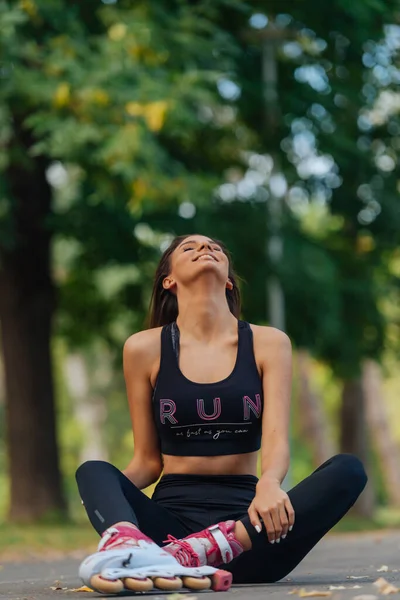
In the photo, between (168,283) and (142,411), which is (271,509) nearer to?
(142,411)

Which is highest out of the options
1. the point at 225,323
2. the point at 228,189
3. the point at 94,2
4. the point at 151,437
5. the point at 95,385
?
the point at 94,2

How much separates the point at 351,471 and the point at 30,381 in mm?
12588

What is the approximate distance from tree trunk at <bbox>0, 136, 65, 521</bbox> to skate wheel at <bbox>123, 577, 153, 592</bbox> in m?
12.7

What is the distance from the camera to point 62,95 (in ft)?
41.4

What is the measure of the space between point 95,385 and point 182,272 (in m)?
42.7

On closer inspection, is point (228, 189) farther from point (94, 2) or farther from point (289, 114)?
point (94, 2)

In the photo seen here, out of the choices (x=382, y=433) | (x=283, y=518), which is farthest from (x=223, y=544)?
(x=382, y=433)

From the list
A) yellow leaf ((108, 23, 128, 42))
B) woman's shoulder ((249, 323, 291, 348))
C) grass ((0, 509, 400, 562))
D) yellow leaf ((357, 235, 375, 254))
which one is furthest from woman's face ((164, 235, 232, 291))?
yellow leaf ((357, 235, 375, 254))

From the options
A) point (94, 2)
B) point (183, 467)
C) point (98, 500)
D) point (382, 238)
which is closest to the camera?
point (98, 500)

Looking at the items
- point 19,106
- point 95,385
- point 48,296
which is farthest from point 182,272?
point 95,385

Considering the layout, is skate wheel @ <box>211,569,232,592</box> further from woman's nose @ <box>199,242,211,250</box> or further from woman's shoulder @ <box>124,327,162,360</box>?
woman's nose @ <box>199,242,211,250</box>

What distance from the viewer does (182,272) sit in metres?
5.91

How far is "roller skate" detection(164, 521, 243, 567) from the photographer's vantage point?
5297 mm

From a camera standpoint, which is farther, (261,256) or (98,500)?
(261,256)
